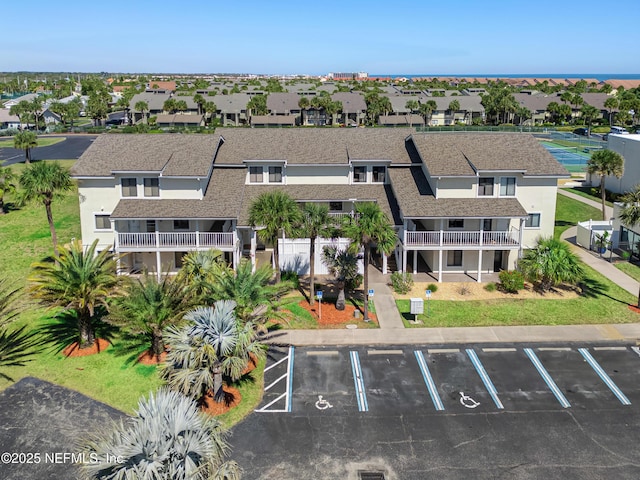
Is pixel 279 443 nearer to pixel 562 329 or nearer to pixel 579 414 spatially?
pixel 579 414

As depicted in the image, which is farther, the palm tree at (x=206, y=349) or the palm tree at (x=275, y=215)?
the palm tree at (x=275, y=215)

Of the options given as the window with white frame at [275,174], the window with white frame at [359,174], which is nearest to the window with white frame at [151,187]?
the window with white frame at [275,174]

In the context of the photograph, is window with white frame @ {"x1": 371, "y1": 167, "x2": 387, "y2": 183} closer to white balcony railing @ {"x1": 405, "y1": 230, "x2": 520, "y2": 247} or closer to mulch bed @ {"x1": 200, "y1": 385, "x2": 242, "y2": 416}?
white balcony railing @ {"x1": 405, "y1": 230, "x2": 520, "y2": 247}

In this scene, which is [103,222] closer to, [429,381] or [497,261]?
[429,381]

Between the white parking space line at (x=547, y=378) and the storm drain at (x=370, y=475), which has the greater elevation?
the white parking space line at (x=547, y=378)

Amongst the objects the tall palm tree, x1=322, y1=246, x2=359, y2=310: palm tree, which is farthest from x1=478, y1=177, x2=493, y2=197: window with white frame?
x1=322, y1=246, x2=359, y2=310: palm tree

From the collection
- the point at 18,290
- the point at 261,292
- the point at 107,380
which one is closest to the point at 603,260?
the point at 261,292

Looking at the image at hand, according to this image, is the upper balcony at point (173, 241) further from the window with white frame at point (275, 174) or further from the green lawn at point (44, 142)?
the green lawn at point (44, 142)
